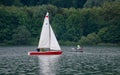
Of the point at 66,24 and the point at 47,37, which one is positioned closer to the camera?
the point at 47,37

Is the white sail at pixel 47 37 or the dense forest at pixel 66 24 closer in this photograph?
the white sail at pixel 47 37

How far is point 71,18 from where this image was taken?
17162 centimetres

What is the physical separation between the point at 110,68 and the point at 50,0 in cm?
12206

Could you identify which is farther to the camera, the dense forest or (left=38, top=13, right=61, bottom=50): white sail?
the dense forest

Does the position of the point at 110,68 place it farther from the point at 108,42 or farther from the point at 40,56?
the point at 108,42

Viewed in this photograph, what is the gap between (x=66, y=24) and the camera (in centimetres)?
17062

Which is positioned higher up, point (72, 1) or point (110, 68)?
point (72, 1)

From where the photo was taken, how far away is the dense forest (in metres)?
160

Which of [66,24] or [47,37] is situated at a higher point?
[66,24]

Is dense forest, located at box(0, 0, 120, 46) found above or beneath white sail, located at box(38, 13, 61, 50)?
above

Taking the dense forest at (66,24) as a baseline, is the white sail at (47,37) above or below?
below

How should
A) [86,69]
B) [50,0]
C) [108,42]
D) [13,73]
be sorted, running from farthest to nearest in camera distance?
[50,0], [108,42], [86,69], [13,73]

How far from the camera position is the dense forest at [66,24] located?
159625mm

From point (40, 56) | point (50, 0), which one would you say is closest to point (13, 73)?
point (40, 56)
